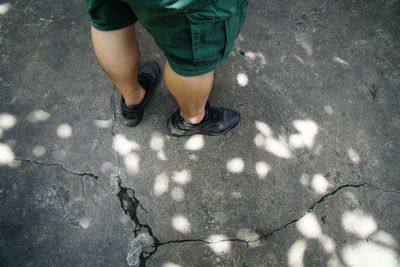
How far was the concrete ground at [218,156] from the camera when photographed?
220 cm

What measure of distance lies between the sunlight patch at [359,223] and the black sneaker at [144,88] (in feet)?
5.17

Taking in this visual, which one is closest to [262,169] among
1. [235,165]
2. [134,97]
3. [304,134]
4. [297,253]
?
[235,165]

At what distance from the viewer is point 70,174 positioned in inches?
90.6

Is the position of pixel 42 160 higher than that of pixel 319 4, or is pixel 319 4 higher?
pixel 319 4

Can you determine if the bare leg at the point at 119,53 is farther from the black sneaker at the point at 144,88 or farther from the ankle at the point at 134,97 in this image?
the black sneaker at the point at 144,88

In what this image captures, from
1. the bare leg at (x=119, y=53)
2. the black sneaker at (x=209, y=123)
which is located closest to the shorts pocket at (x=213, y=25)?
the bare leg at (x=119, y=53)

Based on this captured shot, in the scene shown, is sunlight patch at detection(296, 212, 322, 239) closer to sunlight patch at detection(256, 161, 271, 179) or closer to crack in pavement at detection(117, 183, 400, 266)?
crack in pavement at detection(117, 183, 400, 266)

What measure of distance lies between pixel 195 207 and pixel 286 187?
0.64m

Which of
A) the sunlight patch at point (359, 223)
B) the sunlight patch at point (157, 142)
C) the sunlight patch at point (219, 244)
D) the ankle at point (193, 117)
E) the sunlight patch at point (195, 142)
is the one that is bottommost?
the sunlight patch at point (219, 244)

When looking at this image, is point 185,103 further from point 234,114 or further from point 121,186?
point 121,186

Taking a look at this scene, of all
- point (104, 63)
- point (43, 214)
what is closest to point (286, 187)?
point (104, 63)

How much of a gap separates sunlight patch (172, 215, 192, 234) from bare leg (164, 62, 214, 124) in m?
0.71

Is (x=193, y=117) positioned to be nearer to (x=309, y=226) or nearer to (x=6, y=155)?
(x=309, y=226)

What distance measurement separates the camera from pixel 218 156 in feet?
7.86
